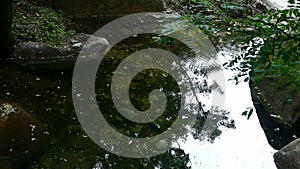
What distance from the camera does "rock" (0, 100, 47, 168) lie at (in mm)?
3303

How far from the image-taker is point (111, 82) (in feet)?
15.6

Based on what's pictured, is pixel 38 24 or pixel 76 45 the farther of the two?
pixel 38 24

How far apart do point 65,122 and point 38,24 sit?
6.75 feet

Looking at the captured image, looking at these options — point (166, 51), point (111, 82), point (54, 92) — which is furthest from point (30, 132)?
point (166, 51)

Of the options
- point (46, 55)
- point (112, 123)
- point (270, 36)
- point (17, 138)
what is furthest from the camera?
point (46, 55)

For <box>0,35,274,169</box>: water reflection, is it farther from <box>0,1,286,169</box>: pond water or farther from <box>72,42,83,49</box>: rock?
<box>72,42,83,49</box>: rock

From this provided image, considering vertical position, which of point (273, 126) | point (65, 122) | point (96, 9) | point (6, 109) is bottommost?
point (96, 9)

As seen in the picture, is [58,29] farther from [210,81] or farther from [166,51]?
[210,81]

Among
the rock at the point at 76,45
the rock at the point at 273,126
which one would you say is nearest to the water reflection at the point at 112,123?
the rock at the point at 273,126

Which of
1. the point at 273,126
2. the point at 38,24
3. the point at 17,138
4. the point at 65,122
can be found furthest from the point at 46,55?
the point at 273,126

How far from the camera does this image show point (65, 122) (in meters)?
3.98

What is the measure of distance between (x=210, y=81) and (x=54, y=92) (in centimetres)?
196

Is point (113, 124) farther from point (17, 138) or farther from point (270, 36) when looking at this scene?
point (270, 36)

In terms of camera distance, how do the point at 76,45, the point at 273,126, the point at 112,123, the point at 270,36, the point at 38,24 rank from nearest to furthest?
the point at 270,36
the point at 112,123
the point at 273,126
the point at 76,45
the point at 38,24
